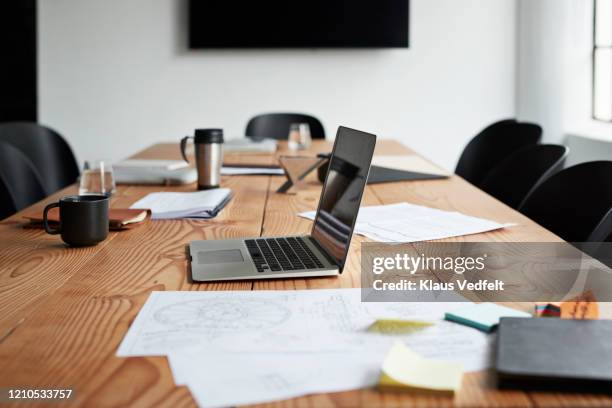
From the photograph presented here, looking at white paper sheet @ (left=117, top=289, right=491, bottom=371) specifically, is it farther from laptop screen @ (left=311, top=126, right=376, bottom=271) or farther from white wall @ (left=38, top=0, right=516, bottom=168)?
white wall @ (left=38, top=0, right=516, bottom=168)

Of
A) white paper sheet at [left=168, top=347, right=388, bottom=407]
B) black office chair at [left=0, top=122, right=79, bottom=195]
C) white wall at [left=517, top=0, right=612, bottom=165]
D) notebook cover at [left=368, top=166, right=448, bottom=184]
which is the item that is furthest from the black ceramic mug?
white wall at [left=517, top=0, right=612, bottom=165]

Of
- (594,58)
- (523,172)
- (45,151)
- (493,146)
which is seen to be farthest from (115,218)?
(594,58)

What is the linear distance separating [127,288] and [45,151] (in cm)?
227

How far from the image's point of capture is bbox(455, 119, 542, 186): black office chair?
3.39m

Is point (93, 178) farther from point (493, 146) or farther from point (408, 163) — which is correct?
point (493, 146)

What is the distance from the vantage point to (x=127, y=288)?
1.25 metres

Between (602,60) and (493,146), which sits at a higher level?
(602,60)

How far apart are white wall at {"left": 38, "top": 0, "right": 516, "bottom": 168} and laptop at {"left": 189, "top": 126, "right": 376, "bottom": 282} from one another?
3958 mm

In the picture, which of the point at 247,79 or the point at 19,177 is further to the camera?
the point at 247,79

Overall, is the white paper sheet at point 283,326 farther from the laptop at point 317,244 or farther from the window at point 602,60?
the window at point 602,60

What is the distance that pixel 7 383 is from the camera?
87cm

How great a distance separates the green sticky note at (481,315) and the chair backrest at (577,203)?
2.24ft

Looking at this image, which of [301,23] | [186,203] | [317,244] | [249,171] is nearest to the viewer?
[317,244]

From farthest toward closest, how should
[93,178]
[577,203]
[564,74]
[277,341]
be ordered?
[564,74], [93,178], [577,203], [277,341]
